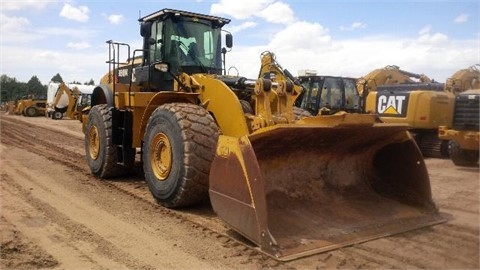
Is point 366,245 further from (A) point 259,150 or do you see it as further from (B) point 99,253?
(B) point 99,253

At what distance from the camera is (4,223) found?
5.05 meters

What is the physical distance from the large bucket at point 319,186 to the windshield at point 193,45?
258 centimetres

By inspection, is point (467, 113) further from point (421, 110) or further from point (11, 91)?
point (11, 91)

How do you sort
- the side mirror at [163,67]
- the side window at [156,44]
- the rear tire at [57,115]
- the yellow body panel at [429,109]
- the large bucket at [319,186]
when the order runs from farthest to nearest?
the rear tire at [57,115] < the yellow body panel at [429,109] < the side window at [156,44] < the side mirror at [163,67] < the large bucket at [319,186]

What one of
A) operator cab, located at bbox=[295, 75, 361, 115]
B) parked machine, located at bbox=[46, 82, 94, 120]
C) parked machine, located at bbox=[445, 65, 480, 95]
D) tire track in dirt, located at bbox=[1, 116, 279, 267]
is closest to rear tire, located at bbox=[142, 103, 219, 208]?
tire track in dirt, located at bbox=[1, 116, 279, 267]

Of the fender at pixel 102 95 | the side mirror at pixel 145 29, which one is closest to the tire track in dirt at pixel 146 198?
the fender at pixel 102 95

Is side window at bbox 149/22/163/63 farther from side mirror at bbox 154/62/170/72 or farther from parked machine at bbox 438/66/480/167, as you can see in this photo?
parked machine at bbox 438/66/480/167

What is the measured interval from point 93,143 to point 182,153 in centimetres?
346

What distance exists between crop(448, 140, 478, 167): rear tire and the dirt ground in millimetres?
3914

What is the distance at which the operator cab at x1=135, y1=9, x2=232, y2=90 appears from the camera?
6.92 metres

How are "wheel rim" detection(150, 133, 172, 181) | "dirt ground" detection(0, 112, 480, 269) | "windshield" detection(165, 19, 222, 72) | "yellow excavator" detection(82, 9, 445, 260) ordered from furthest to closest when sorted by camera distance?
1. "windshield" detection(165, 19, 222, 72)
2. "wheel rim" detection(150, 133, 172, 181)
3. "yellow excavator" detection(82, 9, 445, 260)
4. "dirt ground" detection(0, 112, 480, 269)

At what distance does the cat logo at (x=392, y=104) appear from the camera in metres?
13.0

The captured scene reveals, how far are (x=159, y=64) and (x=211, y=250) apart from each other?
3.47 m

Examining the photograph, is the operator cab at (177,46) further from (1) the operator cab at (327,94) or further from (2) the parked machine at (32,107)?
(2) the parked machine at (32,107)
